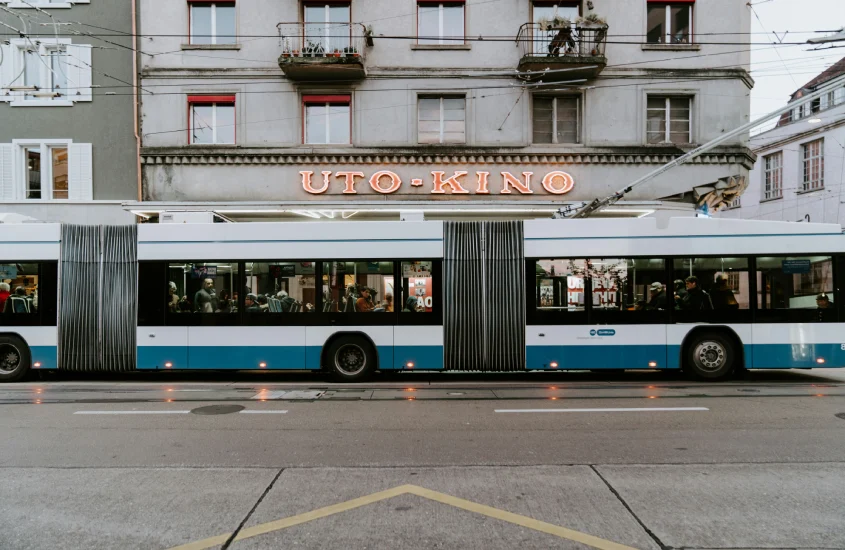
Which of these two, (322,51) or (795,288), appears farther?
(322,51)

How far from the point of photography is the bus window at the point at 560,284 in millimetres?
11078

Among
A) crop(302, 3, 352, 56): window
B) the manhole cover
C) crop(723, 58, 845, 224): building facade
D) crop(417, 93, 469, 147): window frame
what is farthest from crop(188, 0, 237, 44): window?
crop(723, 58, 845, 224): building facade

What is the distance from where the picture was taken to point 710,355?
36.3 ft

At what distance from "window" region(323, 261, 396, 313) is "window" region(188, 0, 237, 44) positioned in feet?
38.8

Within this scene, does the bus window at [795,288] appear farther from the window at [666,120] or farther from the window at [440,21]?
the window at [440,21]

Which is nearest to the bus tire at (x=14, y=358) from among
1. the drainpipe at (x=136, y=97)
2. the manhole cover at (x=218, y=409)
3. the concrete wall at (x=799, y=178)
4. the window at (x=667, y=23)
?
the manhole cover at (x=218, y=409)

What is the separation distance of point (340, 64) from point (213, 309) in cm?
990

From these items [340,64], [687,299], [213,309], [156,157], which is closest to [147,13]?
[156,157]

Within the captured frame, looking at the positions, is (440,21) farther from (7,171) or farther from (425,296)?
(7,171)

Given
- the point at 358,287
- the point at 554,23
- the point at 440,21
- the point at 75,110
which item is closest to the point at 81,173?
the point at 75,110

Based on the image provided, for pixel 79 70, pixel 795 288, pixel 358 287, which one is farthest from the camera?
pixel 79 70

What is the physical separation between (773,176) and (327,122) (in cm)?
3028

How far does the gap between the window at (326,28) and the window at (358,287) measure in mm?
9810

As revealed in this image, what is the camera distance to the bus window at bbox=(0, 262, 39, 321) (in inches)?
458
